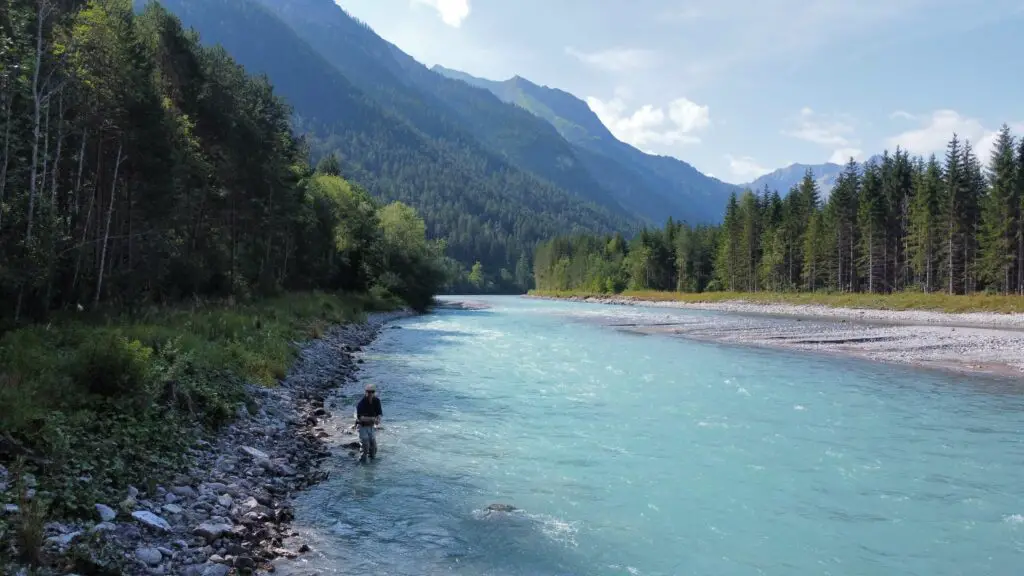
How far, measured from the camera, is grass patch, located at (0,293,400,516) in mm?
9078

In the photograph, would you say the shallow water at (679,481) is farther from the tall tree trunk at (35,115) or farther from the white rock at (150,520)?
the tall tree trunk at (35,115)

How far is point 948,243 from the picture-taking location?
78250mm

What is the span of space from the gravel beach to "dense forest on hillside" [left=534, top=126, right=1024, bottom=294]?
16.0m

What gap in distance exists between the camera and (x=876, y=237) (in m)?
90.8

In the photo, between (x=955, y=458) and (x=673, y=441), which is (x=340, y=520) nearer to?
(x=673, y=441)

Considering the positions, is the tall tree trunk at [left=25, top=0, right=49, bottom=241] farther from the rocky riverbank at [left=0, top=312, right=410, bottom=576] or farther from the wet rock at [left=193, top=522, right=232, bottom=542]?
the wet rock at [left=193, top=522, right=232, bottom=542]

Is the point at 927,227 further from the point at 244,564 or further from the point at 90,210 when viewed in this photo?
the point at 244,564

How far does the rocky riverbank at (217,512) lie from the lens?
769 cm

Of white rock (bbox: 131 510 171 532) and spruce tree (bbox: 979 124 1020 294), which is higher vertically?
spruce tree (bbox: 979 124 1020 294)

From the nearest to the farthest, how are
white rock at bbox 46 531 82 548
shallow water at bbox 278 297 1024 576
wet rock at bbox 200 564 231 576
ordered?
1. white rock at bbox 46 531 82 548
2. wet rock at bbox 200 564 231 576
3. shallow water at bbox 278 297 1024 576

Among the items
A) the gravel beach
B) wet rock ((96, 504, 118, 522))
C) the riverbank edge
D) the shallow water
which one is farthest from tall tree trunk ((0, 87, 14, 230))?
the riverbank edge

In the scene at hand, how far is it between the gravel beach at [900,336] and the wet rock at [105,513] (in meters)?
35.6

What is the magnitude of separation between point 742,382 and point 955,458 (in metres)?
11.5

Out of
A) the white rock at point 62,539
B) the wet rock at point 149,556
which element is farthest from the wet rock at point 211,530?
the white rock at point 62,539
